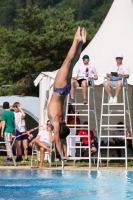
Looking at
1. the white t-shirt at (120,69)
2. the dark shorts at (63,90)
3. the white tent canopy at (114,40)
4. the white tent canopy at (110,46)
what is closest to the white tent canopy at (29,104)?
the white tent canopy at (110,46)

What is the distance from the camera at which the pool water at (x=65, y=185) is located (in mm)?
9727

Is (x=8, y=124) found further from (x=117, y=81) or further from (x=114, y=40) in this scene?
(x=114, y=40)

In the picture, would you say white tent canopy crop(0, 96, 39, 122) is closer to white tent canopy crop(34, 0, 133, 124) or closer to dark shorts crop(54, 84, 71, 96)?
white tent canopy crop(34, 0, 133, 124)

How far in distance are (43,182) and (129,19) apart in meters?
7.85

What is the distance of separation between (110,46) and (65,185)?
7.26m

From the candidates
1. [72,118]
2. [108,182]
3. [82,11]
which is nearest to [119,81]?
[72,118]

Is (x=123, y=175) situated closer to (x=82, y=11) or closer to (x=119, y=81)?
(x=119, y=81)

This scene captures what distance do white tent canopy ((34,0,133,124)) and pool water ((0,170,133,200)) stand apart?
381 centimetres

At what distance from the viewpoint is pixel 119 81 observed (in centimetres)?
1522

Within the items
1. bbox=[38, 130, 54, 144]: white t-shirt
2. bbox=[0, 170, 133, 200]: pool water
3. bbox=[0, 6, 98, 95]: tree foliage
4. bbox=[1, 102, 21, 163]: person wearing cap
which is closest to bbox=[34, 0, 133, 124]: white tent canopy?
bbox=[1, 102, 21, 163]: person wearing cap

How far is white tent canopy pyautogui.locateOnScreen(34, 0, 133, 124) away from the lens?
17.4 metres

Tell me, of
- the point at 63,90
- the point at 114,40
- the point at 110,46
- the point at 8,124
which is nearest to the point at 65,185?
the point at 63,90

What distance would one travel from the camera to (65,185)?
11.4 m

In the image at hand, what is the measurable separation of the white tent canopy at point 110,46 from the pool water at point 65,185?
381 cm
